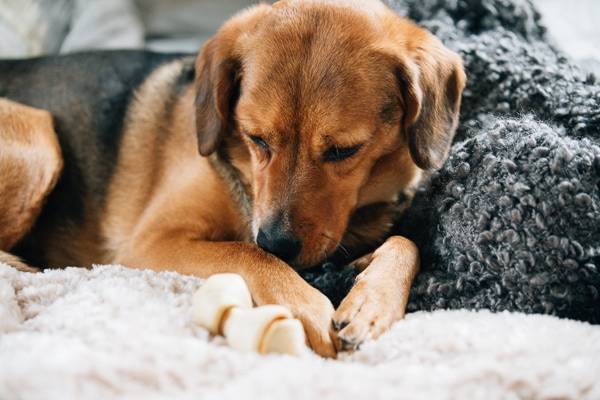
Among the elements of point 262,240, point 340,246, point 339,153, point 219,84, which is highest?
point 219,84

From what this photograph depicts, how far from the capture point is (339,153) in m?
1.64

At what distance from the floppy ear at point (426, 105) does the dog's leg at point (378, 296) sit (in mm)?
259

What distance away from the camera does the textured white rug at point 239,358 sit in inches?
40.1

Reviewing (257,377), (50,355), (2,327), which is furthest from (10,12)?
(257,377)

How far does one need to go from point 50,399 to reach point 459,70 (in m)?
1.38

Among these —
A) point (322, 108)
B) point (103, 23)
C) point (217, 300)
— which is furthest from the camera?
point (103, 23)

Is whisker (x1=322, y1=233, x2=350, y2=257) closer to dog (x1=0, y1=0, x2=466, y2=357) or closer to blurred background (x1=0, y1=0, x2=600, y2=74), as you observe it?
dog (x1=0, y1=0, x2=466, y2=357)

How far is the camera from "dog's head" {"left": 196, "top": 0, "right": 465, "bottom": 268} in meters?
1.57

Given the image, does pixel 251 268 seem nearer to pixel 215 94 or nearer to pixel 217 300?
pixel 217 300

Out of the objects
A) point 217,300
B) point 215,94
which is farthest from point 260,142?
point 217,300

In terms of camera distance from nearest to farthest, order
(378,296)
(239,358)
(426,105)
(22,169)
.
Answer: (239,358) < (378,296) < (426,105) < (22,169)

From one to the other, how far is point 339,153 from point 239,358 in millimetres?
696

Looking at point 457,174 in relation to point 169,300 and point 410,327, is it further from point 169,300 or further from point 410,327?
point 169,300

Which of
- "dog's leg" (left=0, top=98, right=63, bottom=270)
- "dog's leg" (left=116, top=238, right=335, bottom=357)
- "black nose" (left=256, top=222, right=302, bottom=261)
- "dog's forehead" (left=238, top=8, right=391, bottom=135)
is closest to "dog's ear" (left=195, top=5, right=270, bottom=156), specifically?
"dog's forehead" (left=238, top=8, right=391, bottom=135)
